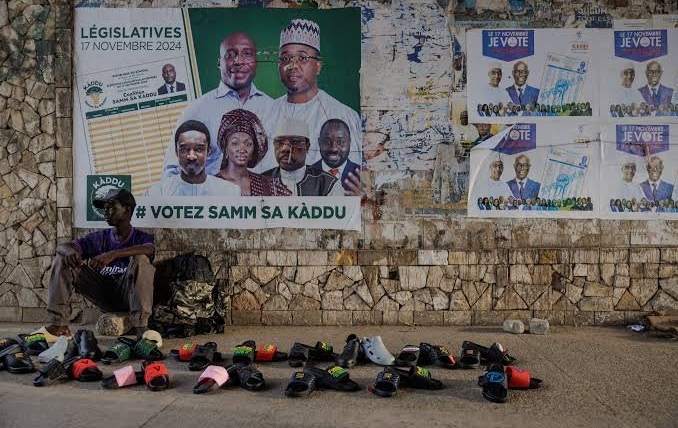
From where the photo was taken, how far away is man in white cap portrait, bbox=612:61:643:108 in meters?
6.77

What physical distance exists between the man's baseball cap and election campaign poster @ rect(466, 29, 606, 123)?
12.0 ft

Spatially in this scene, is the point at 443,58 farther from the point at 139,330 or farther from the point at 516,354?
the point at 139,330

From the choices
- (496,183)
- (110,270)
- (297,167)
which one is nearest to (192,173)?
(297,167)

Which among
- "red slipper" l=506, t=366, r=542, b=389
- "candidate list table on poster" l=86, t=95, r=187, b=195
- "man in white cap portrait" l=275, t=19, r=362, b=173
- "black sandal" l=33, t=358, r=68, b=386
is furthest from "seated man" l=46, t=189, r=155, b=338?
"red slipper" l=506, t=366, r=542, b=389

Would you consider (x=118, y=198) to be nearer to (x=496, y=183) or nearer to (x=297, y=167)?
(x=297, y=167)

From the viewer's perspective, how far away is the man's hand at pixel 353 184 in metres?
6.84

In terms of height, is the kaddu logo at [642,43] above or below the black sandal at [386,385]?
above

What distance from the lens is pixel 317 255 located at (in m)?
6.84

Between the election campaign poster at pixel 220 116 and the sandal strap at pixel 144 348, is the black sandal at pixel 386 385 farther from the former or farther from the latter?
the election campaign poster at pixel 220 116

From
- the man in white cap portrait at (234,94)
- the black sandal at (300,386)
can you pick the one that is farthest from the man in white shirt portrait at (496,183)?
the black sandal at (300,386)

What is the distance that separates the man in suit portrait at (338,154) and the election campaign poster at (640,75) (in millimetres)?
2714

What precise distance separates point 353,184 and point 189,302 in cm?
209

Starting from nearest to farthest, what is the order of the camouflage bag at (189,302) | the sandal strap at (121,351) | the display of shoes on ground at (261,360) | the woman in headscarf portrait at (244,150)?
the display of shoes on ground at (261,360) → the sandal strap at (121,351) → the camouflage bag at (189,302) → the woman in headscarf portrait at (244,150)

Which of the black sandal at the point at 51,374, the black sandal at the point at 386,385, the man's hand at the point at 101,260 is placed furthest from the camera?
the man's hand at the point at 101,260
